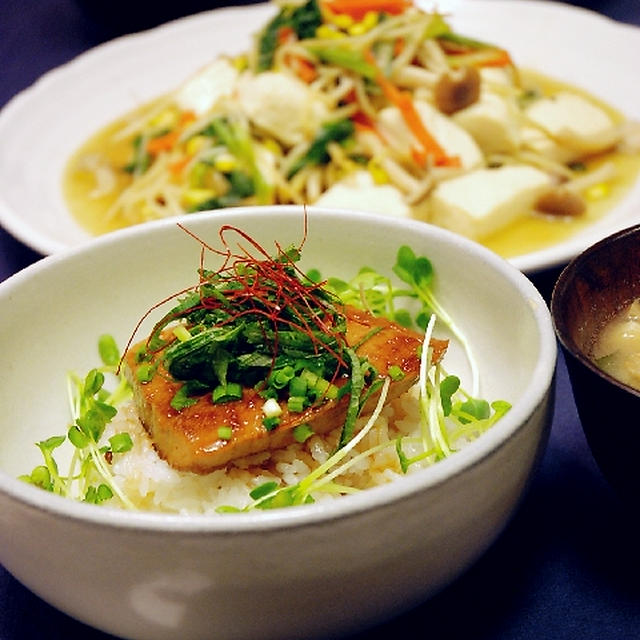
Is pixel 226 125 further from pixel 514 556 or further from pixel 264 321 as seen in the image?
pixel 514 556

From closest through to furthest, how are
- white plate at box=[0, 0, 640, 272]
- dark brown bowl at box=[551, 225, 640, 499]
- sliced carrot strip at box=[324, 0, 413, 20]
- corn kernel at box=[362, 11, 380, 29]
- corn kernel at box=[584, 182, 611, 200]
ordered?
1. dark brown bowl at box=[551, 225, 640, 499]
2. corn kernel at box=[584, 182, 611, 200]
3. white plate at box=[0, 0, 640, 272]
4. corn kernel at box=[362, 11, 380, 29]
5. sliced carrot strip at box=[324, 0, 413, 20]

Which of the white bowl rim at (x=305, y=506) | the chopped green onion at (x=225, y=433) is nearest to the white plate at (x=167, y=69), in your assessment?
the chopped green onion at (x=225, y=433)

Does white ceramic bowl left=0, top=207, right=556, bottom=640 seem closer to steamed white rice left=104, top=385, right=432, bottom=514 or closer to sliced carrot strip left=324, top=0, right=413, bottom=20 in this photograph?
steamed white rice left=104, top=385, right=432, bottom=514

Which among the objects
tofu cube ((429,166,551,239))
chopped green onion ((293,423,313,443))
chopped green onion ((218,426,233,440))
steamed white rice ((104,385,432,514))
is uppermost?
chopped green onion ((218,426,233,440))

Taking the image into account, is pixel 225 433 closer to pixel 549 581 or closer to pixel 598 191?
pixel 549 581

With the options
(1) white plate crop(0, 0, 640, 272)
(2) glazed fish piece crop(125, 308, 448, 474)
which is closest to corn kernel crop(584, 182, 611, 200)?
(1) white plate crop(0, 0, 640, 272)

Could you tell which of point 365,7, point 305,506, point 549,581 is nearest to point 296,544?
point 305,506
